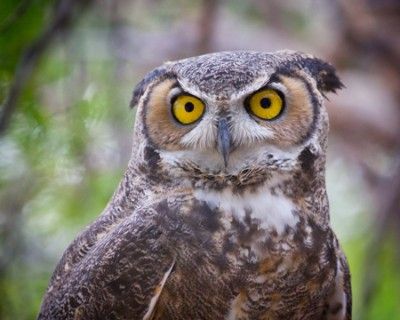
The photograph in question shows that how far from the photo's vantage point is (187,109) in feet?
8.64

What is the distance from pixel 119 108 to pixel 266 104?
98cm

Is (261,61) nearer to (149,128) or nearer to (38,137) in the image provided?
(149,128)

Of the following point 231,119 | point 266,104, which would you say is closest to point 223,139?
point 231,119

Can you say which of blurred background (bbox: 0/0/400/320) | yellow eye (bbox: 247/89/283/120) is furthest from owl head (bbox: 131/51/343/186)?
blurred background (bbox: 0/0/400/320)

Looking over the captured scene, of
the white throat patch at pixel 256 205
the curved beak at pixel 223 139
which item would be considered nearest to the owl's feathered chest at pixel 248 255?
the white throat patch at pixel 256 205

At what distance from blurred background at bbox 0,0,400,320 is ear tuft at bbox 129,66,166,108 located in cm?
17

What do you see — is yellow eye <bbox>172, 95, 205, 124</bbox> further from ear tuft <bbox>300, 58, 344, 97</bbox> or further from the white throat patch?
ear tuft <bbox>300, 58, 344, 97</bbox>

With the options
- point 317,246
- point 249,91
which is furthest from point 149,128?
point 317,246

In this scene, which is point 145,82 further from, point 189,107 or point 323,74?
point 323,74

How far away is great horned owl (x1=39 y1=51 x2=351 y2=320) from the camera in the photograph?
259 centimetres

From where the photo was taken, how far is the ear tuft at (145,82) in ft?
9.05

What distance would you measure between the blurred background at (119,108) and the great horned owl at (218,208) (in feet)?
1.19

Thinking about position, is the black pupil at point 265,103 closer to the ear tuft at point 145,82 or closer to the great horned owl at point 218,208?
the great horned owl at point 218,208

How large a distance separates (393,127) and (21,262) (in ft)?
9.97
